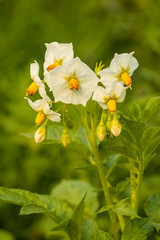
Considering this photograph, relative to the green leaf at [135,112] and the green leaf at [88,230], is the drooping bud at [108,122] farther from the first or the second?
the green leaf at [88,230]

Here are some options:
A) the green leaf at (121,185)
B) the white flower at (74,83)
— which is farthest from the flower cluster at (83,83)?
the green leaf at (121,185)

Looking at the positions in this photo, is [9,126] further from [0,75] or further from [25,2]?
[25,2]

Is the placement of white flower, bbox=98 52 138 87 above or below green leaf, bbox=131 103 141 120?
above

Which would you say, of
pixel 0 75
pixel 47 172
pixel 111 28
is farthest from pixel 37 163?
pixel 111 28

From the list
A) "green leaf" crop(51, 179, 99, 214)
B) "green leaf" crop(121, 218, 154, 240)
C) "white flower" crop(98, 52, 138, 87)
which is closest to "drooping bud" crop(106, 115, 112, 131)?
"white flower" crop(98, 52, 138, 87)

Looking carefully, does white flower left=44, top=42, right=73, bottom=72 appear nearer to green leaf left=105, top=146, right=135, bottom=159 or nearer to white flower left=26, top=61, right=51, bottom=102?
white flower left=26, top=61, right=51, bottom=102
